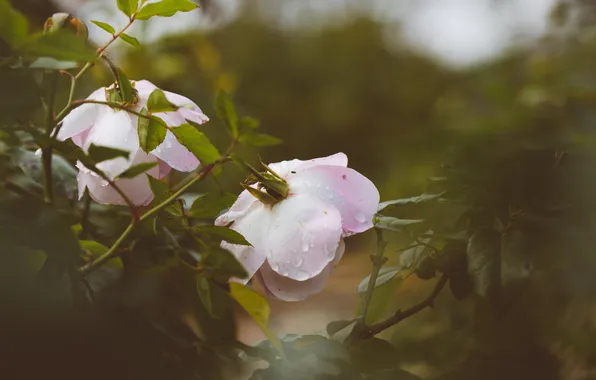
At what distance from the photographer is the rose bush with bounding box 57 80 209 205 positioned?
280mm

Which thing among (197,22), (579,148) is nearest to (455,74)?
(197,22)

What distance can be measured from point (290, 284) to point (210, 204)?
50mm

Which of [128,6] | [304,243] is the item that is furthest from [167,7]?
[304,243]

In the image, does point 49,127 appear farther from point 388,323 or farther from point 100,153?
point 388,323

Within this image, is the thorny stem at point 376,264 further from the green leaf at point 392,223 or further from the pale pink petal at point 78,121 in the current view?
the pale pink petal at point 78,121

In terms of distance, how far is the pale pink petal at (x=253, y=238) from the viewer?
0.88 ft

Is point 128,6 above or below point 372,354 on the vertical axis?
above

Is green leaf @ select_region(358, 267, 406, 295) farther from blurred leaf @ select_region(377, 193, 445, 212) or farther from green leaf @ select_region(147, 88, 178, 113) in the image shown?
green leaf @ select_region(147, 88, 178, 113)

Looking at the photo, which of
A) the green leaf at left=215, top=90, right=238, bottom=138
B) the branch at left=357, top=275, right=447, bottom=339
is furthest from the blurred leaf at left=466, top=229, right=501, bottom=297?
the green leaf at left=215, top=90, right=238, bottom=138

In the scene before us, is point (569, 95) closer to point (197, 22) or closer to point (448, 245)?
point (448, 245)

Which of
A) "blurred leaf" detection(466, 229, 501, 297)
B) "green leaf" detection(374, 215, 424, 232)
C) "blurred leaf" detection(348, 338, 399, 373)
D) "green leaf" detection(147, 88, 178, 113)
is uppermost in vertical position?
"green leaf" detection(147, 88, 178, 113)

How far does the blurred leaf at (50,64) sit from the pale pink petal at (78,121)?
0.14 feet

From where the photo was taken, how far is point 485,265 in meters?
0.31

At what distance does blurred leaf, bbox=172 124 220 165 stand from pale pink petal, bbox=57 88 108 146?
0.16 feet
